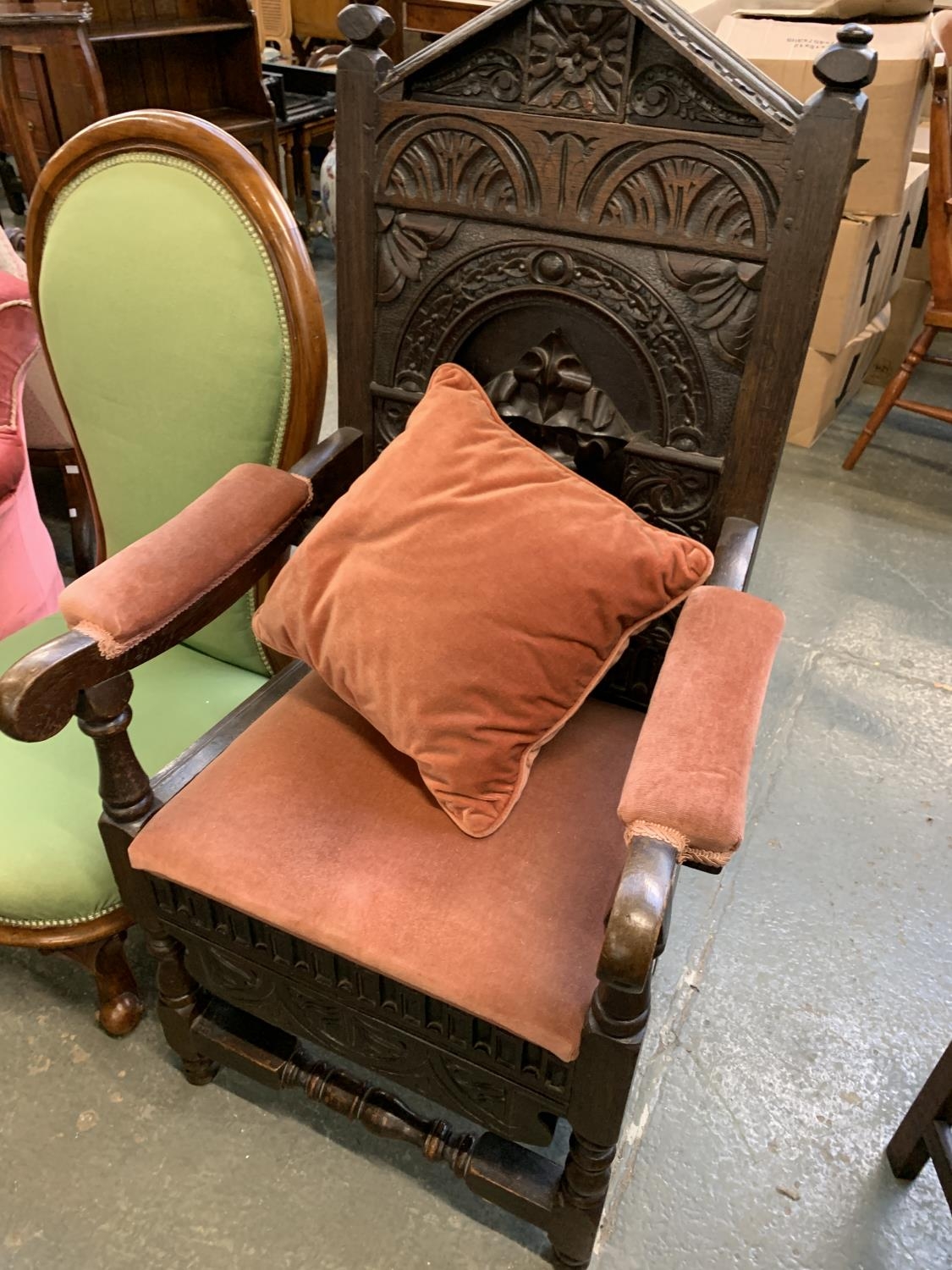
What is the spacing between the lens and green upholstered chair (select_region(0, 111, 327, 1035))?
1.09 metres

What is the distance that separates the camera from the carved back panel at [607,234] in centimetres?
95

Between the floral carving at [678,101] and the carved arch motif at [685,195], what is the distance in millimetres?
34

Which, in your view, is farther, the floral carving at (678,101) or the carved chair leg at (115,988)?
the carved chair leg at (115,988)

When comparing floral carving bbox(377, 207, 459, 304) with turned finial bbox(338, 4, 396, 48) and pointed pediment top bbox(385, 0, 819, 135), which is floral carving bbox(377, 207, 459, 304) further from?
pointed pediment top bbox(385, 0, 819, 135)

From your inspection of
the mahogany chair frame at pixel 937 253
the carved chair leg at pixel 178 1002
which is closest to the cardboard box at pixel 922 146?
the mahogany chair frame at pixel 937 253

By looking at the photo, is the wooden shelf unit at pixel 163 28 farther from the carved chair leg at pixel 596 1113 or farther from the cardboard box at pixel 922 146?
the carved chair leg at pixel 596 1113

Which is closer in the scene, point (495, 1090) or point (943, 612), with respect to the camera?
point (495, 1090)

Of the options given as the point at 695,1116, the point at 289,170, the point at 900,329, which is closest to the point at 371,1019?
the point at 695,1116

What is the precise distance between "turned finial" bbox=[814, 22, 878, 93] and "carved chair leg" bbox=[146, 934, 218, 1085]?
1.17m

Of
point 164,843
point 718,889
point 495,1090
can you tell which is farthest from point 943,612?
point 164,843

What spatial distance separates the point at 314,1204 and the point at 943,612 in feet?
6.12

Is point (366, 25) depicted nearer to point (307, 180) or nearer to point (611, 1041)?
point (611, 1041)

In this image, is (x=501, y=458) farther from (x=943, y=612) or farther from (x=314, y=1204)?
(x=943, y=612)

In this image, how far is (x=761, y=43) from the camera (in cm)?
250
